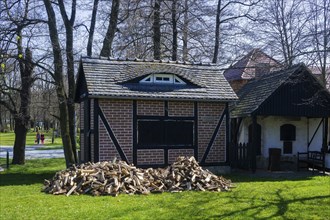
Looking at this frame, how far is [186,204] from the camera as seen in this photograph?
435 inches

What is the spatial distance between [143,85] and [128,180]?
5.04 metres

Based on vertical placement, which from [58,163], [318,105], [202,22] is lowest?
[58,163]

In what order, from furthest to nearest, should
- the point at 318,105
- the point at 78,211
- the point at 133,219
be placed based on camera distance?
the point at 318,105, the point at 78,211, the point at 133,219

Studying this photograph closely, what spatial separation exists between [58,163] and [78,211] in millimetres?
16518

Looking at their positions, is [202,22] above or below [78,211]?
above

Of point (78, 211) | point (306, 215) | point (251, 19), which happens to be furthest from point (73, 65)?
point (306, 215)

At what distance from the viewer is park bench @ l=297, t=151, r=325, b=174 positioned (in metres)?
18.6

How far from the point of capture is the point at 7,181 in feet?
56.0

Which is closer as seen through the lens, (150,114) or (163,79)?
(150,114)

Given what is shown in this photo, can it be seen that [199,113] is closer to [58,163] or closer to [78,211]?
[78,211]

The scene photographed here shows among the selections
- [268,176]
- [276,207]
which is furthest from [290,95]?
[276,207]

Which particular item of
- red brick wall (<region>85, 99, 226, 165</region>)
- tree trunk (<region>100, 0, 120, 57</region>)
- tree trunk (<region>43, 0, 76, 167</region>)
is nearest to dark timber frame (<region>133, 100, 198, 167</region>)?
red brick wall (<region>85, 99, 226, 165</region>)

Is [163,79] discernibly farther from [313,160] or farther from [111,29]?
[313,160]

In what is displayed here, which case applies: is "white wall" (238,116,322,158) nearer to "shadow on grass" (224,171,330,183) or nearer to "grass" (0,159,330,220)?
"shadow on grass" (224,171,330,183)
